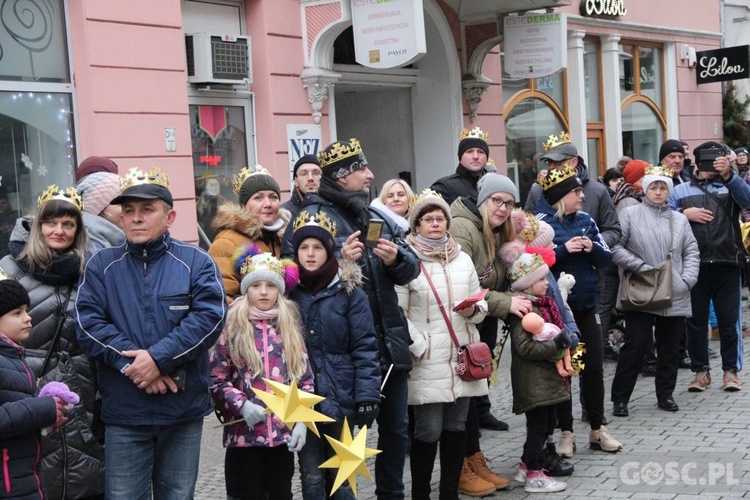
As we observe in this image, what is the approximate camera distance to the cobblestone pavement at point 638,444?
6.38m

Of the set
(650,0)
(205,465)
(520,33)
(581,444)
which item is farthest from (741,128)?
(205,465)

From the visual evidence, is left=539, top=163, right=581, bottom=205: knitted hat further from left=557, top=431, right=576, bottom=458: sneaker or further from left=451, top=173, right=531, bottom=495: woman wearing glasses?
left=557, top=431, right=576, bottom=458: sneaker

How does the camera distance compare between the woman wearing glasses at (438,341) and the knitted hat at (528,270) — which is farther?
the knitted hat at (528,270)

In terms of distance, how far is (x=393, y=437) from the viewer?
5645 millimetres

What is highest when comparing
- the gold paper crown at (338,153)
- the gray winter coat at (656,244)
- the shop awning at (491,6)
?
the shop awning at (491,6)

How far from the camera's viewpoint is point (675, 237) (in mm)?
8383

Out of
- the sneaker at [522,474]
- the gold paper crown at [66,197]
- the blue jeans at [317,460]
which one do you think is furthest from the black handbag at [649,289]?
the gold paper crown at [66,197]

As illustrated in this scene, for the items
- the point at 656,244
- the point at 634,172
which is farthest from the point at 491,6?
the point at 656,244

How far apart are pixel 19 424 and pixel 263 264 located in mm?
1500

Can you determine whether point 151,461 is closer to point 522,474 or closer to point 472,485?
point 472,485

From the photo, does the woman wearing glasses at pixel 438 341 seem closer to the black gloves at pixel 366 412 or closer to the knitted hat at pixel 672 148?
the black gloves at pixel 366 412

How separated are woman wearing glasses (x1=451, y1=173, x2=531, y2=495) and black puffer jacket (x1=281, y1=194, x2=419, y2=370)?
3.13 feet

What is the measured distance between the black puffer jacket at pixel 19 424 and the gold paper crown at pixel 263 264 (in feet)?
4.23

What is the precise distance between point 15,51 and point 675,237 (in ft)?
18.8
